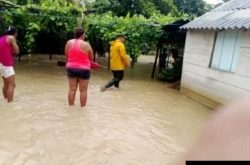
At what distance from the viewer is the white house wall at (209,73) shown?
876 cm

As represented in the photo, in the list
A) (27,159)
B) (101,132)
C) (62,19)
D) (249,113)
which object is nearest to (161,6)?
(62,19)

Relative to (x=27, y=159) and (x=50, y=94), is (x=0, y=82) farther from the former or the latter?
(x=27, y=159)

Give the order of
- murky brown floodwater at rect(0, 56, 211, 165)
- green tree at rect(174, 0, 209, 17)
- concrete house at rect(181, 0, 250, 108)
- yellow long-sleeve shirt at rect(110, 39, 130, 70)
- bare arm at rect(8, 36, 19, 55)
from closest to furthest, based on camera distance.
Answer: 1. murky brown floodwater at rect(0, 56, 211, 165)
2. bare arm at rect(8, 36, 19, 55)
3. concrete house at rect(181, 0, 250, 108)
4. yellow long-sleeve shirt at rect(110, 39, 130, 70)
5. green tree at rect(174, 0, 209, 17)

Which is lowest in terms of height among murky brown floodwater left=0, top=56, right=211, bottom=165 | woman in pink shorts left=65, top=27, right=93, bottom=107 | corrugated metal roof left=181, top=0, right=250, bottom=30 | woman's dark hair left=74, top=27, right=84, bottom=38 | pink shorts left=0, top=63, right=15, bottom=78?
murky brown floodwater left=0, top=56, right=211, bottom=165

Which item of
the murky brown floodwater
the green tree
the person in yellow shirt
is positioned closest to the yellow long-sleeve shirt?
the person in yellow shirt

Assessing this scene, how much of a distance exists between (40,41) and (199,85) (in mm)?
11463

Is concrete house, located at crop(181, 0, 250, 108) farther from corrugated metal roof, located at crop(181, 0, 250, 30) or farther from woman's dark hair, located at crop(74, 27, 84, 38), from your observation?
woman's dark hair, located at crop(74, 27, 84, 38)

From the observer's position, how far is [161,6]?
21.8m

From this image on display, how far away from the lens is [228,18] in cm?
980

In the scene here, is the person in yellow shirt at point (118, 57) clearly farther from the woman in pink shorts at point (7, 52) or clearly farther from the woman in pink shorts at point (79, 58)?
the woman in pink shorts at point (7, 52)

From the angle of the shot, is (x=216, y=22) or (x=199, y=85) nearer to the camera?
(x=216, y=22)

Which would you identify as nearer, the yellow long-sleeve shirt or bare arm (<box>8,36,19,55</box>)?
bare arm (<box>8,36,19,55</box>)

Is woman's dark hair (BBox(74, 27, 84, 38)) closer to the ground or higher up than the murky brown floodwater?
higher up

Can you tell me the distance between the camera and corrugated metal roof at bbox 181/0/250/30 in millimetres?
8742
